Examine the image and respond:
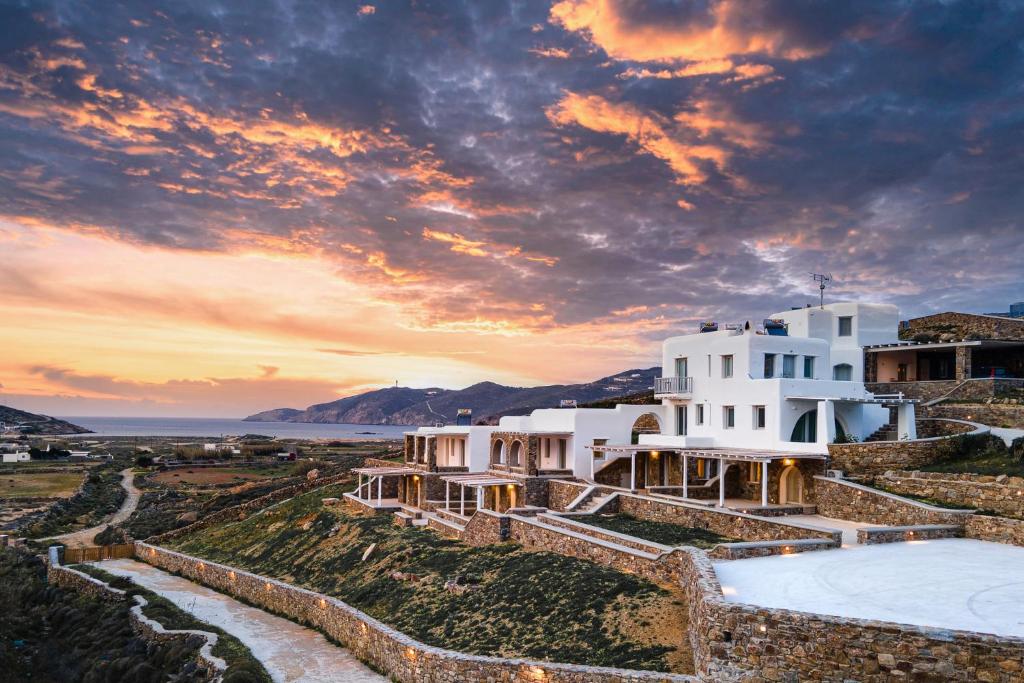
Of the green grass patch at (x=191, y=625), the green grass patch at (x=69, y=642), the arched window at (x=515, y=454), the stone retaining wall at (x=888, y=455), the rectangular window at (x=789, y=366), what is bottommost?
the green grass patch at (x=69, y=642)

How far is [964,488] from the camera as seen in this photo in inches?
860

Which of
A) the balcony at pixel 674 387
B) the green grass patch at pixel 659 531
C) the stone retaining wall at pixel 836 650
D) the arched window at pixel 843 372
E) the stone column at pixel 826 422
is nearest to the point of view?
the stone retaining wall at pixel 836 650

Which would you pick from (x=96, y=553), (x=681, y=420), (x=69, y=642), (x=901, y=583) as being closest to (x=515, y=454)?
(x=681, y=420)

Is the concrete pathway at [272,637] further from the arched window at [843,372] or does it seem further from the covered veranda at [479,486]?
the arched window at [843,372]

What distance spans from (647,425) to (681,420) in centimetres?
169

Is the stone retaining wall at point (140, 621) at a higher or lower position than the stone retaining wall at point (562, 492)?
lower

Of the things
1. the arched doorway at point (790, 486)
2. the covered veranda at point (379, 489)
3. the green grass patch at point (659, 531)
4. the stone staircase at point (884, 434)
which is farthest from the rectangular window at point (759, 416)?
the covered veranda at point (379, 489)

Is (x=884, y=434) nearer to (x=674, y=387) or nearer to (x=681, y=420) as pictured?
(x=681, y=420)

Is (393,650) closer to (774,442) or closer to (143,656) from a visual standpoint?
(143,656)

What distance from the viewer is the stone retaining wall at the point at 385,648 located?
49.2ft

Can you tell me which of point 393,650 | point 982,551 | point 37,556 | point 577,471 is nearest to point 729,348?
point 577,471

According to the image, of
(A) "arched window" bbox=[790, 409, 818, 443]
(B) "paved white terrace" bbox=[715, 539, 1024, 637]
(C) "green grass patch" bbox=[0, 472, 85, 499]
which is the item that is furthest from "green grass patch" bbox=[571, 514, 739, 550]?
(C) "green grass patch" bbox=[0, 472, 85, 499]

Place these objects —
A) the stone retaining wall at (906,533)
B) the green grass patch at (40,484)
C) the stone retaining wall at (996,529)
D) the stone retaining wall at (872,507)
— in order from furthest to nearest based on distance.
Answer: the green grass patch at (40,484)
the stone retaining wall at (872,507)
the stone retaining wall at (906,533)
the stone retaining wall at (996,529)

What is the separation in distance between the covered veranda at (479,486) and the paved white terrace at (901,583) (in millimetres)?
17608
